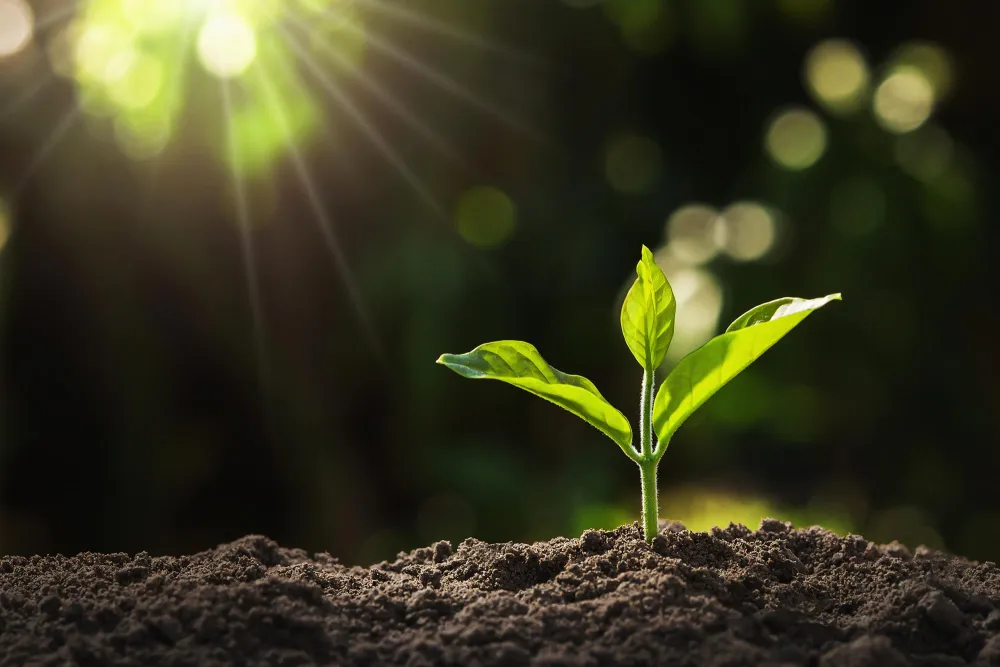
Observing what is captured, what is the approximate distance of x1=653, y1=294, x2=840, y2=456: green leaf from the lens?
3.30ft

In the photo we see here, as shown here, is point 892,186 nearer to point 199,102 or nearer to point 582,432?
point 582,432

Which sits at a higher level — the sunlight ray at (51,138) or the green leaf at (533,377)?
the sunlight ray at (51,138)

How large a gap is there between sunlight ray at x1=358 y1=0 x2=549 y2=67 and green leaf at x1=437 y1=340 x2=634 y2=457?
3.15m

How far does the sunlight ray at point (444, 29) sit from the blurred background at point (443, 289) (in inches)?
0.4

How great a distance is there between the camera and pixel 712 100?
4281mm

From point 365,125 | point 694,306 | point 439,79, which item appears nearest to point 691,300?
point 694,306

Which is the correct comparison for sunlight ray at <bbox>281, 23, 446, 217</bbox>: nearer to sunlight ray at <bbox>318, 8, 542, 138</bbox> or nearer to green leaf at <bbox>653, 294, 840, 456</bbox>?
sunlight ray at <bbox>318, 8, 542, 138</bbox>

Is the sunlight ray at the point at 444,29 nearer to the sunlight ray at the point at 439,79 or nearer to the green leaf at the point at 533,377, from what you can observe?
the sunlight ray at the point at 439,79

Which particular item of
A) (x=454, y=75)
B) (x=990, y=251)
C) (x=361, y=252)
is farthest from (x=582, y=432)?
(x=990, y=251)

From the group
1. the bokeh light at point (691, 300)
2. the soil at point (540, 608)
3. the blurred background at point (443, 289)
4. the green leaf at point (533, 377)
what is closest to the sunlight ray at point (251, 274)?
the blurred background at point (443, 289)

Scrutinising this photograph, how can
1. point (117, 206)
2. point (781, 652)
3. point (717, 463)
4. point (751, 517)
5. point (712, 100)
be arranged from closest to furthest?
point (781, 652)
point (751, 517)
point (117, 206)
point (717, 463)
point (712, 100)

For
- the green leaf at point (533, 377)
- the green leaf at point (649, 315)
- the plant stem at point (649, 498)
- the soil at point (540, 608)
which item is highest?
the green leaf at point (649, 315)

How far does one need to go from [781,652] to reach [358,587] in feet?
1.68

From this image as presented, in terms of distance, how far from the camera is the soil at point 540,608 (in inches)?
32.2
